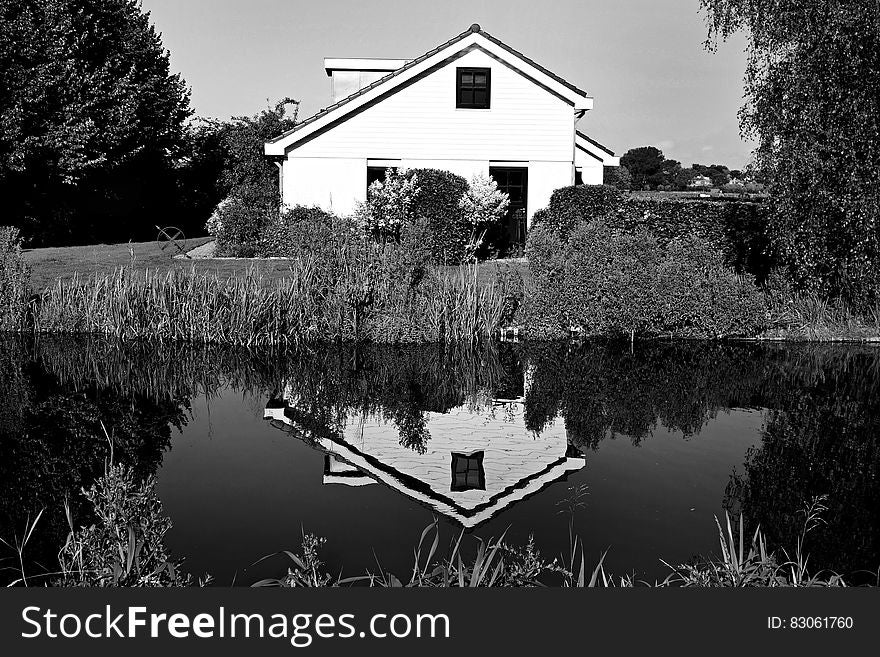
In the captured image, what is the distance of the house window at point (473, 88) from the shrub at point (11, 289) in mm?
12578

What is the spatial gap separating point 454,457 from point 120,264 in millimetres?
13721

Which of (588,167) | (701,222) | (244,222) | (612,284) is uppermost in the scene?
(588,167)

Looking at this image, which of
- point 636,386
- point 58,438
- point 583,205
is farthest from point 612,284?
point 58,438

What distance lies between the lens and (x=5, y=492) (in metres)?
6.56

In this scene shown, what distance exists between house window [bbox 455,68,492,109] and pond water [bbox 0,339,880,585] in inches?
459

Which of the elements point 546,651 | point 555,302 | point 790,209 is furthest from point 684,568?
point 790,209

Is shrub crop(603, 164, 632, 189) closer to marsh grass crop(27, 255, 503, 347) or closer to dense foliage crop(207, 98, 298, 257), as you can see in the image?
dense foliage crop(207, 98, 298, 257)

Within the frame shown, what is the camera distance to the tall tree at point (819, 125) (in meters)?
12.5

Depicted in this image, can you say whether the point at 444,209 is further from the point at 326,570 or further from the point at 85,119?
the point at 326,570

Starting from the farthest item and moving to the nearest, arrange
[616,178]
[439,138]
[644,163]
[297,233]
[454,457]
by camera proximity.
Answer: [644,163]
[616,178]
[439,138]
[297,233]
[454,457]

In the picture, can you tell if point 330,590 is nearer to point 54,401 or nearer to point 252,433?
point 252,433

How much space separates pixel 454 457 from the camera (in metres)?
7.67

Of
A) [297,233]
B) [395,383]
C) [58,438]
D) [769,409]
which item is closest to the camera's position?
[58,438]

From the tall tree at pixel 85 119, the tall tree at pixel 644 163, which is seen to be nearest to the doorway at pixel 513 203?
the tall tree at pixel 85 119
